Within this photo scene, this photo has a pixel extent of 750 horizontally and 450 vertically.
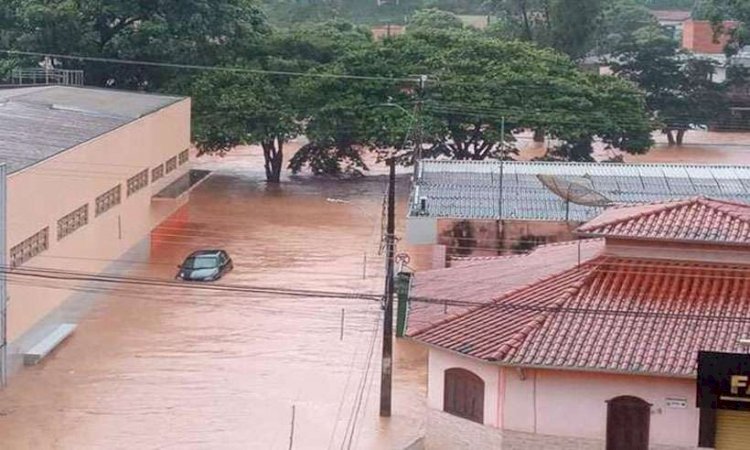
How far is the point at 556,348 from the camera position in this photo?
63.7 ft

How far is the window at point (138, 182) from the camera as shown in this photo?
36056mm

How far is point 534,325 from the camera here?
1994 centimetres

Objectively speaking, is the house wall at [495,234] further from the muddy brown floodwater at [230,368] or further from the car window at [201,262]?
the car window at [201,262]

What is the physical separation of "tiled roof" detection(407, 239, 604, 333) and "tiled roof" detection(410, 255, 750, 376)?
2.02ft

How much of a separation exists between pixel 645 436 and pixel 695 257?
3.13m

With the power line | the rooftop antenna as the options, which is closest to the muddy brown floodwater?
the rooftop antenna

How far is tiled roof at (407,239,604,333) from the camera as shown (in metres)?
22.0

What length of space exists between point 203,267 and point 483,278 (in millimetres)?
12258

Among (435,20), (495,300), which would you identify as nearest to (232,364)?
(495,300)

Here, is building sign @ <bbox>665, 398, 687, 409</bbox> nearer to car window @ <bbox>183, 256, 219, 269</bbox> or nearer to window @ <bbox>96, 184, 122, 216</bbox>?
window @ <bbox>96, 184, 122, 216</bbox>

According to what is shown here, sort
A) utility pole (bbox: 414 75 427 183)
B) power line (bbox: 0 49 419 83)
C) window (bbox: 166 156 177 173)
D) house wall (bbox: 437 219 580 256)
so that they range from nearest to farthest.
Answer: house wall (bbox: 437 219 580 256), window (bbox: 166 156 177 173), utility pole (bbox: 414 75 427 183), power line (bbox: 0 49 419 83)

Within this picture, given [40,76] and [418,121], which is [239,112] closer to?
[418,121]

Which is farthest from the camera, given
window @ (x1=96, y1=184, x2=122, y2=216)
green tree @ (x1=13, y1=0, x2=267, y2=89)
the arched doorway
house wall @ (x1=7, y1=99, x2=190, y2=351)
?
green tree @ (x1=13, y1=0, x2=267, y2=89)

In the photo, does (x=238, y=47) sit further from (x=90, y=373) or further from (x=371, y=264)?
(x=90, y=373)
